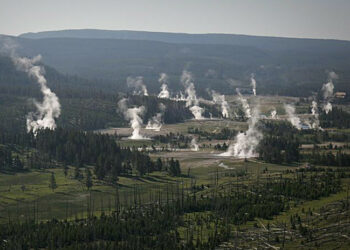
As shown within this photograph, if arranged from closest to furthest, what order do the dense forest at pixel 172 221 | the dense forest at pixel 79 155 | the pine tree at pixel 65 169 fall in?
the dense forest at pixel 172 221
the pine tree at pixel 65 169
the dense forest at pixel 79 155

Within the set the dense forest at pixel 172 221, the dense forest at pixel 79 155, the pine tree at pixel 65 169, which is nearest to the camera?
the dense forest at pixel 172 221

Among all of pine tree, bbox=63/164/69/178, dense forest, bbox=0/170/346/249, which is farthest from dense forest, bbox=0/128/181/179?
dense forest, bbox=0/170/346/249

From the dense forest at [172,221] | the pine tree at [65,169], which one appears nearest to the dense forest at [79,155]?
the pine tree at [65,169]

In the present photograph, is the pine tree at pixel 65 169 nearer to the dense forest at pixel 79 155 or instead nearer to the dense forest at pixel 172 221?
the dense forest at pixel 79 155

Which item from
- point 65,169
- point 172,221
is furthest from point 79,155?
point 172,221

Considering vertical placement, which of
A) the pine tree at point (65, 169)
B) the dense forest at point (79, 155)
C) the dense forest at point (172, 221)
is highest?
the dense forest at point (79, 155)

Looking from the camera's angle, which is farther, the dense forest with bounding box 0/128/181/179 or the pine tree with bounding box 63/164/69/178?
the dense forest with bounding box 0/128/181/179

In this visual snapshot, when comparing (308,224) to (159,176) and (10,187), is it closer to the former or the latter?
(159,176)

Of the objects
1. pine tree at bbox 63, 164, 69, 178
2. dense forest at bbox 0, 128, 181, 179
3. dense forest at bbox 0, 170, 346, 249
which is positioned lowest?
dense forest at bbox 0, 170, 346, 249

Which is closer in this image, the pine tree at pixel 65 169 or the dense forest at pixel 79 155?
the pine tree at pixel 65 169

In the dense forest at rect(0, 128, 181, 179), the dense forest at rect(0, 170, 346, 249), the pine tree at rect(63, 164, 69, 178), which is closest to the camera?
the dense forest at rect(0, 170, 346, 249)

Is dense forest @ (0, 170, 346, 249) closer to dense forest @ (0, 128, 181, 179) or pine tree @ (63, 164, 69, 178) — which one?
dense forest @ (0, 128, 181, 179)
